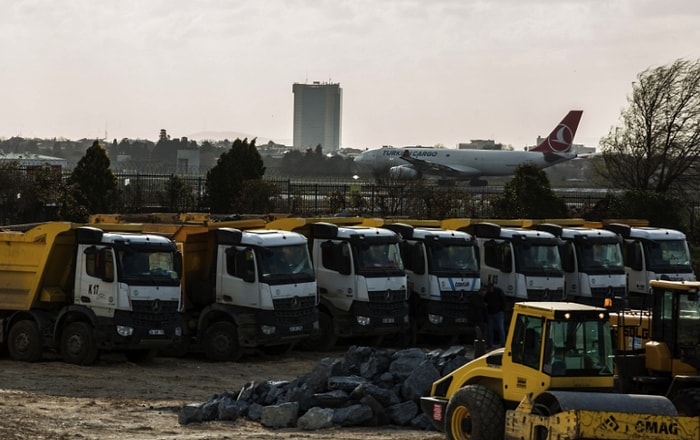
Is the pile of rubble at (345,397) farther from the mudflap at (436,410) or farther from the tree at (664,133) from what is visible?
the tree at (664,133)

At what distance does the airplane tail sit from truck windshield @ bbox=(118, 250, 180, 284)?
3150 inches

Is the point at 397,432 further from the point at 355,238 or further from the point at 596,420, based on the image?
the point at 355,238

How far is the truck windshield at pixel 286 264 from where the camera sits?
25.5m

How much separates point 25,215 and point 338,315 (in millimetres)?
19415

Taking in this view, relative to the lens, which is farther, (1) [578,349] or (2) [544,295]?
(2) [544,295]

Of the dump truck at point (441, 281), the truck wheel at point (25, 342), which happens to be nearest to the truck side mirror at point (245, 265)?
the truck wheel at point (25, 342)

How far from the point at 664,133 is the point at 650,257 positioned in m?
25.8

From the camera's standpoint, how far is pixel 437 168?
9575 cm

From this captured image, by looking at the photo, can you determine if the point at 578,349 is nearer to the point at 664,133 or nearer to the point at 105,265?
the point at 105,265

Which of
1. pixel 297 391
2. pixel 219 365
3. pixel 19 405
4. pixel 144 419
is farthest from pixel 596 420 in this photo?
pixel 219 365

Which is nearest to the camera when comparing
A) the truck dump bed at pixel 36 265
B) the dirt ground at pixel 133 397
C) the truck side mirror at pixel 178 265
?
the dirt ground at pixel 133 397

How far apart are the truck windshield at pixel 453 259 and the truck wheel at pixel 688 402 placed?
12949mm

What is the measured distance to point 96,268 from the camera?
24188 mm

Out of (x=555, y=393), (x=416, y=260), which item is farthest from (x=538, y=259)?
(x=555, y=393)
